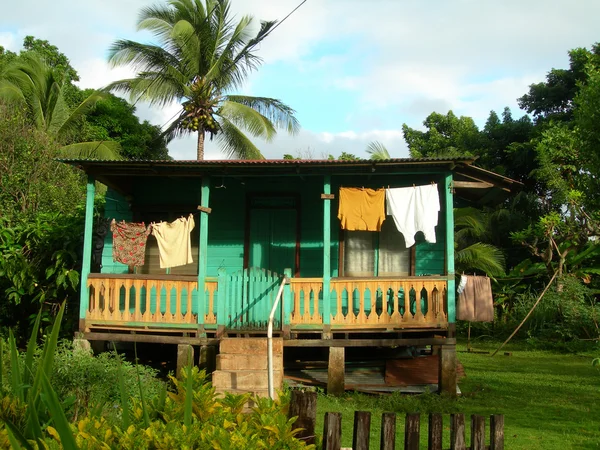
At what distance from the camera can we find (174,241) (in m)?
10.7

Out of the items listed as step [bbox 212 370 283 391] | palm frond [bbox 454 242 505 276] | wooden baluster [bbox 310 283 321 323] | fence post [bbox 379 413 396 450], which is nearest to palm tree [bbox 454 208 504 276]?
palm frond [bbox 454 242 505 276]

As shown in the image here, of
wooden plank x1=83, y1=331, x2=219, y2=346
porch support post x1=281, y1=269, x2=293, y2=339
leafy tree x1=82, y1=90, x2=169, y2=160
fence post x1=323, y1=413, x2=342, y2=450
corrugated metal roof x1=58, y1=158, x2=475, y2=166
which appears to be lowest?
fence post x1=323, y1=413, x2=342, y2=450

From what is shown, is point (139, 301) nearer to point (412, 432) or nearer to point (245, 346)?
point (245, 346)

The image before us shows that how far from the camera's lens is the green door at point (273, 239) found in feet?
39.2

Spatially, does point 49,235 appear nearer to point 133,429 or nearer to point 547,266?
point 133,429

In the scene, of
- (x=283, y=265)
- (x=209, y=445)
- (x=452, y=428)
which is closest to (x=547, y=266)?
(x=283, y=265)

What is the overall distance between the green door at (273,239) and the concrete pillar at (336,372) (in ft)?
7.14

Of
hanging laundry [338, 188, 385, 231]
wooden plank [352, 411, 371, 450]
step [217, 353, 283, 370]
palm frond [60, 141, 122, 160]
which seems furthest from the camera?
palm frond [60, 141, 122, 160]

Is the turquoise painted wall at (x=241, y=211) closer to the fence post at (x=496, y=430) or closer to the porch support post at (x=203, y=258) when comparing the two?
the porch support post at (x=203, y=258)

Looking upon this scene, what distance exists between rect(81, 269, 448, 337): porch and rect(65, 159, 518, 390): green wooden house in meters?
0.02

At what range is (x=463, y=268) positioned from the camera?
58.5ft

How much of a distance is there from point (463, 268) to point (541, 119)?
10371mm

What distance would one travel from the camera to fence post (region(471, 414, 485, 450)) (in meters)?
4.36

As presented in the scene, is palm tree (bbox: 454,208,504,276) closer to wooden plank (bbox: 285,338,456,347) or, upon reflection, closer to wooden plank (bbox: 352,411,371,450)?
wooden plank (bbox: 285,338,456,347)
